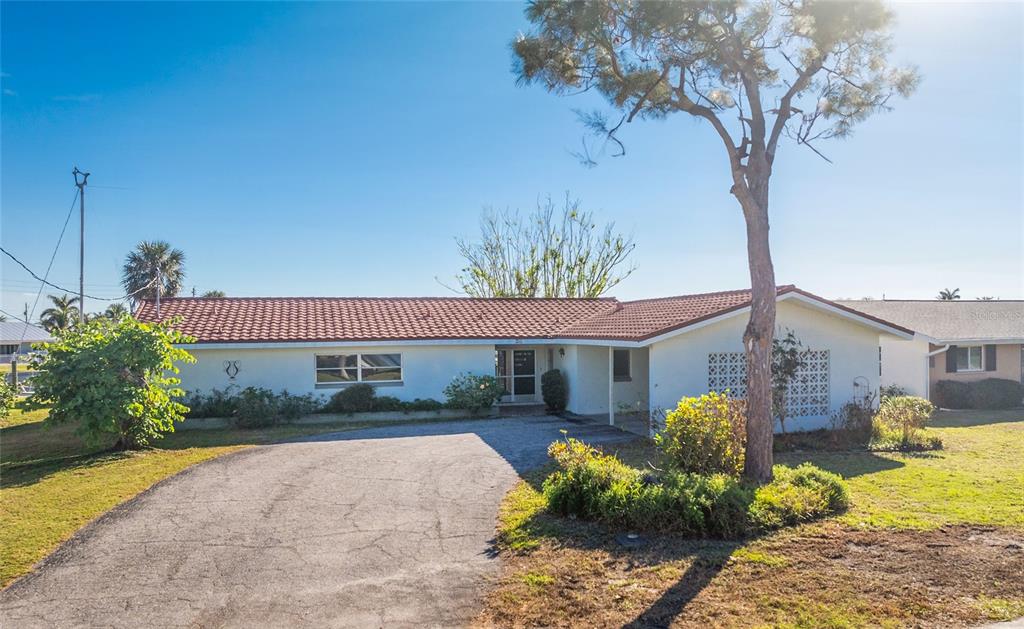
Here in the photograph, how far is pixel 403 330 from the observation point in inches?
749

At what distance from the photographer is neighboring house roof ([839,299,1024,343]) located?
2256 cm

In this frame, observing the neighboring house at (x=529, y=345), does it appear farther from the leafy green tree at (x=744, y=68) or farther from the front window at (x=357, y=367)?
the leafy green tree at (x=744, y=68)

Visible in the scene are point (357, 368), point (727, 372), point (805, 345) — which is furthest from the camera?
point (357, 368)

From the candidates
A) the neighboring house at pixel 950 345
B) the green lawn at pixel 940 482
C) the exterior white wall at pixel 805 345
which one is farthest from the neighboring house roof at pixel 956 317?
the green lawn at pixel 940 482

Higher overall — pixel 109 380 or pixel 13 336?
pixel 13 336

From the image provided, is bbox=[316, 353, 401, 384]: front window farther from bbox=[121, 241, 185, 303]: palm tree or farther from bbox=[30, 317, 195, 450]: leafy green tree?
bbox=[121, 241, 185, 303]: palm tree

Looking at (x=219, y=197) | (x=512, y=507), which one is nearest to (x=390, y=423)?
(x=512, y=507)

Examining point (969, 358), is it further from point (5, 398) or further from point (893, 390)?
point (5, 398)

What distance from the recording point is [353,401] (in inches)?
699

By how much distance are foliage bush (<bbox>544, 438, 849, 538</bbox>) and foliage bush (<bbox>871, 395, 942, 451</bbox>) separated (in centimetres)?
603

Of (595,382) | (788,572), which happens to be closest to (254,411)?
(595,382)

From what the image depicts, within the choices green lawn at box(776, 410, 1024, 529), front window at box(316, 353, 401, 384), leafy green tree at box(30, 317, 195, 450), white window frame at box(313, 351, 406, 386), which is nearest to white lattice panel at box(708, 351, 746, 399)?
green lawn at box(776, 410, 1024, 529)

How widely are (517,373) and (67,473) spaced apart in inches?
510

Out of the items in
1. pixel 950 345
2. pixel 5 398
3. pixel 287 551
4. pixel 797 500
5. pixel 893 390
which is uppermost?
pixel 950 345
